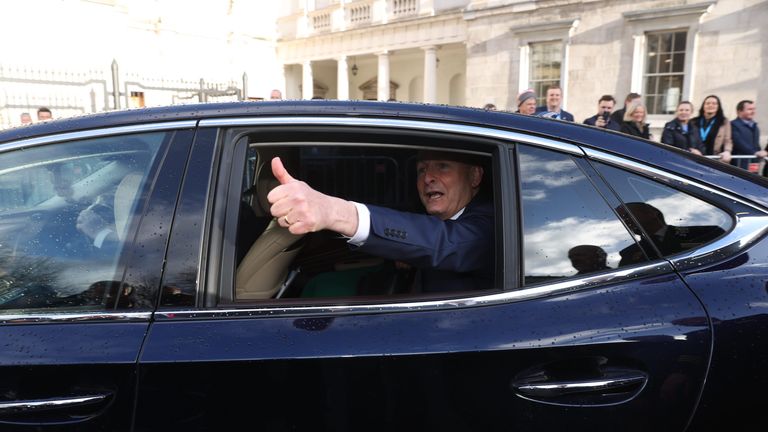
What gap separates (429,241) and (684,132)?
6.67m

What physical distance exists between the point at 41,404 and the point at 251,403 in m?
0.50

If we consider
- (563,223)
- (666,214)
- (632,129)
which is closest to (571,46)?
(632,129)

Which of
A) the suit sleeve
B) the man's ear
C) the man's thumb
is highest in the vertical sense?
the man's thumb

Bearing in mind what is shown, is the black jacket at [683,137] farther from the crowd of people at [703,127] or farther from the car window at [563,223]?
the car window at [563,223]

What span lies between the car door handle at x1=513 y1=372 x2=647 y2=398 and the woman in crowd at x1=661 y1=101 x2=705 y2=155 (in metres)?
6.57

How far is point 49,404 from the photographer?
3.93 feet

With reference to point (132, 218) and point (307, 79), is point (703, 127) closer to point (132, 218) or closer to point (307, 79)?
point (132, 218)

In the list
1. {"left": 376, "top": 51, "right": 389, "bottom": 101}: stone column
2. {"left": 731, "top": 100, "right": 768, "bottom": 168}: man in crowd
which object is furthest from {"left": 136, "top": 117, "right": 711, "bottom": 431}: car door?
{"left": 376, "top": 51, "right": 389, "bottom": 101}: stone column

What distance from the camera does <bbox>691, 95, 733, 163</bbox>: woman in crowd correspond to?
6836 mm

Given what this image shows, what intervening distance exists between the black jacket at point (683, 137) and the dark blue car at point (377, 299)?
604 cm

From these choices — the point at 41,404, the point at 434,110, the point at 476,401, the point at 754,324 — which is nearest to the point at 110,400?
Answer: the point at 41,404

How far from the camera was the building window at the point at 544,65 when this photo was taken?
13.8 metres

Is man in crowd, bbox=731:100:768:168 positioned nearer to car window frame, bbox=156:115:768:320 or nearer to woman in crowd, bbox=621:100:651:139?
woman in crowd, bbox=621:100:651:139

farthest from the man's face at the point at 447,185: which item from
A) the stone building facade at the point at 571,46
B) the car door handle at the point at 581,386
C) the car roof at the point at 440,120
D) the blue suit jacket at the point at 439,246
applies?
the stone building facade at the point at 571,46
